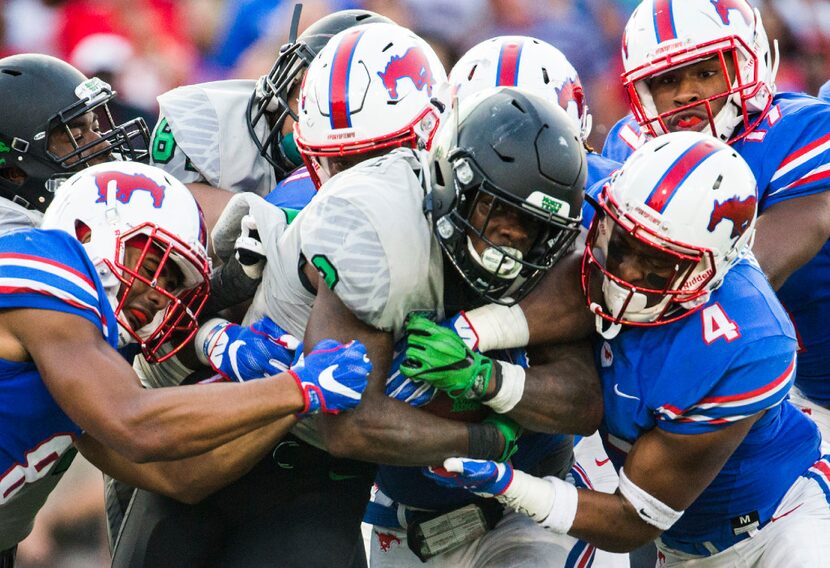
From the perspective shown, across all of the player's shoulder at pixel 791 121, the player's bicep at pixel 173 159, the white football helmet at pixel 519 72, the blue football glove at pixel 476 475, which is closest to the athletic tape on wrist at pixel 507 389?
the blue football glove at pixel 476 475

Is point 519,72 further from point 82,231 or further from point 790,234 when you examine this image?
point 82,231

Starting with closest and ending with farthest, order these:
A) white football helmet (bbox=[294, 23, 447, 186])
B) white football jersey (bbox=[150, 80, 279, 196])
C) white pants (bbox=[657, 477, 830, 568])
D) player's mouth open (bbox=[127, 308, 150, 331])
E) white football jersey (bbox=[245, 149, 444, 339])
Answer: white football jersey (bbox=[245, 149, 444, 339])
player's mouth open (bbox=[127, 308, 150, 331])
white pants (bbox=[657, 477, 830, 568])
white football helmet (bbox=[294, 23, 447, 186])
white football jersey (bbox=[150, 80, 279, 196])

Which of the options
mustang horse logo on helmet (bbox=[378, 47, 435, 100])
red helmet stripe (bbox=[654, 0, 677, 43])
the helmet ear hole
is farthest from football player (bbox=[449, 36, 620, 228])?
the helmet ear hole

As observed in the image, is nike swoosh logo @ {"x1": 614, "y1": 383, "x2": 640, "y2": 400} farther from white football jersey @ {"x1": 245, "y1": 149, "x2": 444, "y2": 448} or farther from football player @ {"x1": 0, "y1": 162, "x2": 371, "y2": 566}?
football player @ {"x1": 0, "y1": 162, "x2": 371, "y2": 566}

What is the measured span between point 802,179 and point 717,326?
95 cm

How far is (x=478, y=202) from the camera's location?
2809 mm

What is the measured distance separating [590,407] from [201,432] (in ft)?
3.19

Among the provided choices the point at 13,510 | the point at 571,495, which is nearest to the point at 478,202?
the point at 571,495

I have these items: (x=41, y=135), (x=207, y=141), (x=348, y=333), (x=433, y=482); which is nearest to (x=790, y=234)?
(x=433, y=482)

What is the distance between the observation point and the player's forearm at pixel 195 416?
2.61 meters

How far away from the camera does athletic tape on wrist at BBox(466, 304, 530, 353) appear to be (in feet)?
9.32

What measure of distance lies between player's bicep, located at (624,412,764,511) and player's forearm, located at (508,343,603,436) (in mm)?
156

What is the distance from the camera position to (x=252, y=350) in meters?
2.94

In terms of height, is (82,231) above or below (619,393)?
above
